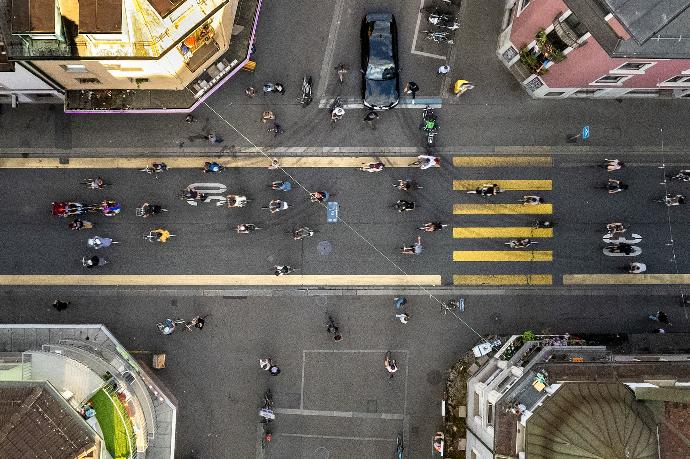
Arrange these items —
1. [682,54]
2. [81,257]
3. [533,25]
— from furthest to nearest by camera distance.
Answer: [81,257] → [533,25] → [682,54]

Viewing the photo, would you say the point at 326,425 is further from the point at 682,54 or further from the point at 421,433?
the point at 682,54

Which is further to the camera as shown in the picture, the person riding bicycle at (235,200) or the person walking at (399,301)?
the person walking at (399,301)

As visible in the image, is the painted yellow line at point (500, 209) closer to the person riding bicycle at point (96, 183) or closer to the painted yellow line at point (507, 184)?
the painted yellow line at point (507, 184)

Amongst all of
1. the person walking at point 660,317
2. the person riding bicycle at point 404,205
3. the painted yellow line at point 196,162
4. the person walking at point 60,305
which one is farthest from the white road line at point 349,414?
the person walking at point 660,317

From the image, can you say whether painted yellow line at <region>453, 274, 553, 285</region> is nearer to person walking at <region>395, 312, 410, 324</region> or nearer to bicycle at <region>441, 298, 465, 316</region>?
bicycle at <region>441, 298, 465, 316</region>

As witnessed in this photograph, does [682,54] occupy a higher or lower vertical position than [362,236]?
higher

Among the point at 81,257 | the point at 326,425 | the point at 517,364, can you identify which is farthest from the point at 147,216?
the point at 517,364

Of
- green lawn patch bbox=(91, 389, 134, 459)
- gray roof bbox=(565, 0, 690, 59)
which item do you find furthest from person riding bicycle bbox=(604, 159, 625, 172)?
green lawn patch bbox=(91, 389, 134, 459)
